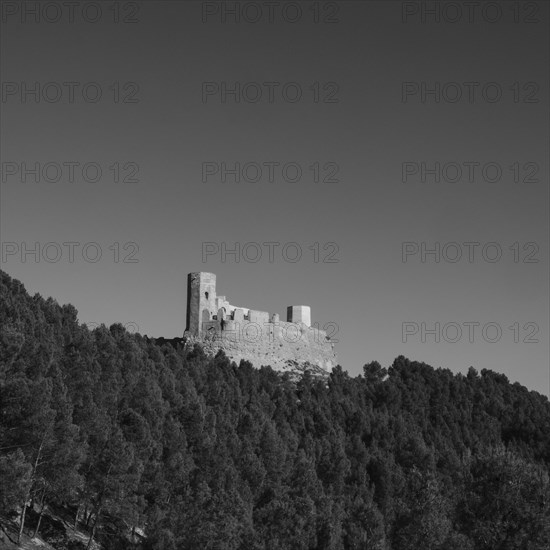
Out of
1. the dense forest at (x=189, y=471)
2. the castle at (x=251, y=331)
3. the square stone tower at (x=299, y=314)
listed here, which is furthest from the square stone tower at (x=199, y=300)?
the dense forest at (x=189, y=471)

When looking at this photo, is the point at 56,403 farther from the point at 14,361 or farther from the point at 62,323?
the point at 62,323

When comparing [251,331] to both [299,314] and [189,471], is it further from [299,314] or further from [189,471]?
[189,471]

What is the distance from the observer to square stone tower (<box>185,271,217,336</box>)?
81500mm

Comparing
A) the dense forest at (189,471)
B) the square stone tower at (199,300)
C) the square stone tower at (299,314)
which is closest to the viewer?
the dense forest at (189,471)

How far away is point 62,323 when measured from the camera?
182ft

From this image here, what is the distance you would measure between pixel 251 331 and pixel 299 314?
7.08 m

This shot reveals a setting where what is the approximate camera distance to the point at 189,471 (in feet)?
145

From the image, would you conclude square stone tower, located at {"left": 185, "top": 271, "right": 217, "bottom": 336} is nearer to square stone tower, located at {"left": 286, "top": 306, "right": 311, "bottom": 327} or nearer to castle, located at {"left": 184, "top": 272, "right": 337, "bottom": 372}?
castle, located at {"left": 184, "top": 272, "right": 337, "bottom": 372}

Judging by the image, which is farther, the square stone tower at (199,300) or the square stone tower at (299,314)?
the square stone tower at (299,314)

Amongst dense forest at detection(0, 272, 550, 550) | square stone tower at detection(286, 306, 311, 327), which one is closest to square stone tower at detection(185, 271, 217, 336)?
square stone tower at detection(286, 306, 311, 327)

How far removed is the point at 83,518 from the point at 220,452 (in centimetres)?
762

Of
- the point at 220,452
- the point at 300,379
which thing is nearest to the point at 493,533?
the point at 220,452

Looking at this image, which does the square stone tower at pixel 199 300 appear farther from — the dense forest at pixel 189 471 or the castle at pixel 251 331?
the dense forest at pixel 189 471

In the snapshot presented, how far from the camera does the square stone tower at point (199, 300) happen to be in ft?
267
